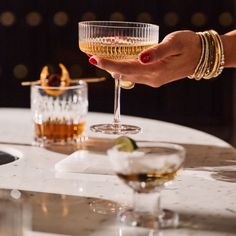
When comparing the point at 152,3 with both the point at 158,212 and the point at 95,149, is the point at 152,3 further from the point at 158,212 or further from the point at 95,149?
the point at 158,212

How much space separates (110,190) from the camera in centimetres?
143

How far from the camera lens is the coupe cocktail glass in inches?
46.7

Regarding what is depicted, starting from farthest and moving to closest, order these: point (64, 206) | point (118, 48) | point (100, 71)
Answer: point (100, 71) < point (118, 48) < point (64, 206)

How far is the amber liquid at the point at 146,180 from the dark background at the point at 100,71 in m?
2.36

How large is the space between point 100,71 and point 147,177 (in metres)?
2.40

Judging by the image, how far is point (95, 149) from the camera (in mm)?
1797

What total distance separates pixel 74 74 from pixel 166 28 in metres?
0.51

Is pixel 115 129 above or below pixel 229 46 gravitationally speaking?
below

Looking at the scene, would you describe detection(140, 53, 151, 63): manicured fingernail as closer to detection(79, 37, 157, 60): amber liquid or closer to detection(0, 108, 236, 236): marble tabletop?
detection(79, 37, 157, 60): amber liquid

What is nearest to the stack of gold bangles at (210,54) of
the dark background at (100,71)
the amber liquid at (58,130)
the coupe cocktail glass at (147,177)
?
the amber liquid at (58,130)

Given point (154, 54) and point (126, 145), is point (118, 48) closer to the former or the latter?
point (154, 54)

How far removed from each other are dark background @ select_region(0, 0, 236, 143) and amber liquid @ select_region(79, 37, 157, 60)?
1729 mm

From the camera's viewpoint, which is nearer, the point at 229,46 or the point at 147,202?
the point at 147,202

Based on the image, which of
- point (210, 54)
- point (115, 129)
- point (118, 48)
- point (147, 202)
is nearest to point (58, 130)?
point (115, 129)
